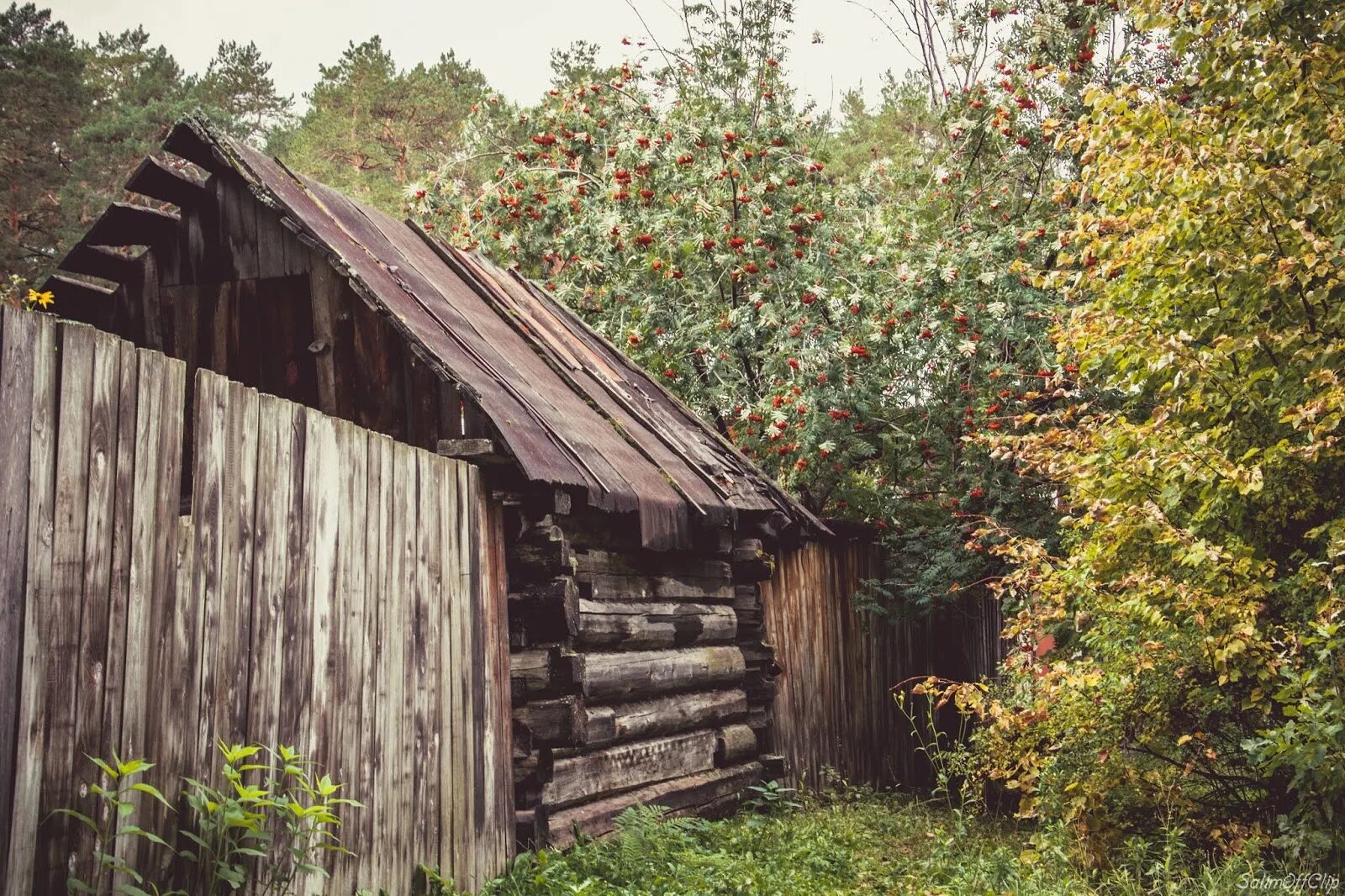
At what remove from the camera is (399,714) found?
17.9 ft

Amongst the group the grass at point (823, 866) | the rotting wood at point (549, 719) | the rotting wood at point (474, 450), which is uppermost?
the rotting wood at point (474, 450)

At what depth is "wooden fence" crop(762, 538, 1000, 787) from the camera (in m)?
10.7

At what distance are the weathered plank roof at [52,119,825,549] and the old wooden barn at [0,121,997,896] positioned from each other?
0.04 metres

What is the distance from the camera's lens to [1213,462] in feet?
19.8

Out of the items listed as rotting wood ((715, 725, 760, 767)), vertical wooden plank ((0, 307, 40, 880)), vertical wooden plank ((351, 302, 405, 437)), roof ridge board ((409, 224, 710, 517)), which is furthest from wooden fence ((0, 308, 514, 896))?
rotting wood ((715, 725, 760, 767))

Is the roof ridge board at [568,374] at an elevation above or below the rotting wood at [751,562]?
above

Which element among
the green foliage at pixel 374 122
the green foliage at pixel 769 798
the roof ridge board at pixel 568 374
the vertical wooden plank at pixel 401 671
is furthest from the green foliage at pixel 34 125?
the vertical wooden plank at pixel 401 671

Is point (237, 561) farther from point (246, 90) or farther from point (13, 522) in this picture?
point (246, 90)

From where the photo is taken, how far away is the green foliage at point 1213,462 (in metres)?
5.95

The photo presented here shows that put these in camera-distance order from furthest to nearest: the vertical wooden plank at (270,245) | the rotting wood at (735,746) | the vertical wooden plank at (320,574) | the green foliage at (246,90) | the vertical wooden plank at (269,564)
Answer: the green foliage at (246,90), the rotting wood at (735,746), the vertical wooden plank at (270,245), the vertical wooden plank at (320,574), the vertical wooden plank at (269,564)

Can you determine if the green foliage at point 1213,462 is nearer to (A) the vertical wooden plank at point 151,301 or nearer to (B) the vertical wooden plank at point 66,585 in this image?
(B) the vertical wooden plank at point 66,585

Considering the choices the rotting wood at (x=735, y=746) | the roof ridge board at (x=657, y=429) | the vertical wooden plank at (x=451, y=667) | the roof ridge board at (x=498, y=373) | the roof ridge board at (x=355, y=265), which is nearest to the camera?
the vertical wooden plank at (x=451, y=667)

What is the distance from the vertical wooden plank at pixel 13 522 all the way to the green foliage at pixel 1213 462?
484 cm

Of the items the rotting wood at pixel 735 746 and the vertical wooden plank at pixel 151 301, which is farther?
the rotting wood at pixel 735 746
